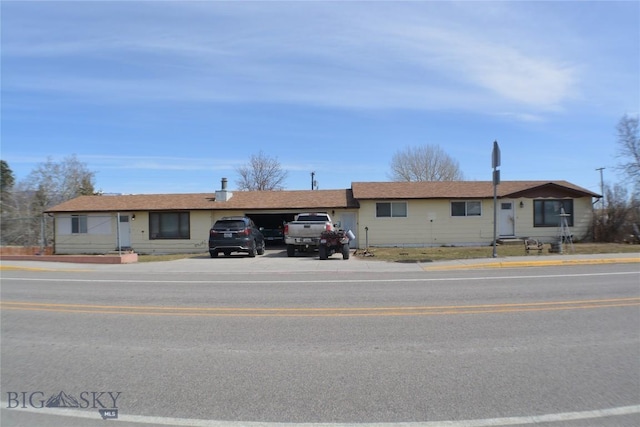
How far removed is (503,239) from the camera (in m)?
26.7

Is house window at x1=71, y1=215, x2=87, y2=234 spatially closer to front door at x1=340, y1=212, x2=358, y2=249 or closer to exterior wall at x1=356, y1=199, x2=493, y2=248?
front door at x1=340, y1=212, x2=358, y2=249

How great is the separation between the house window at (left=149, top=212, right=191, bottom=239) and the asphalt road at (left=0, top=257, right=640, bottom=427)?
17692mm

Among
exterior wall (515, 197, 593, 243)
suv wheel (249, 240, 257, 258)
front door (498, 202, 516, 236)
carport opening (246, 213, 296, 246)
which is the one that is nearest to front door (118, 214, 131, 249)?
carport opening (246, 213, 296, 246)

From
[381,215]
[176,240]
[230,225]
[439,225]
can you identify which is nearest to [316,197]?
[381,215]

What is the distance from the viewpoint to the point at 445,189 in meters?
28.6

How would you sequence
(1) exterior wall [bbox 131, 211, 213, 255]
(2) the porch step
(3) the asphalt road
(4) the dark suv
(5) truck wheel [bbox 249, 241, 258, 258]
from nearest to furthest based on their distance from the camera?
(3) the asphalt road
(4) the dark suv
(5) truck wheel [bbox 249, 241, 258, 258]
(2) the porch step
(1) exterior wall [bbox 131, 211, 213, 255]

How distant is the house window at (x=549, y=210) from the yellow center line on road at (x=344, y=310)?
19.5 metres

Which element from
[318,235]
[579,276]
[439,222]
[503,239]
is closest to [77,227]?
[318,235]

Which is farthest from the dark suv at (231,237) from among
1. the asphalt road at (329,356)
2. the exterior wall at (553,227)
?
the exterior wall at (553,227)

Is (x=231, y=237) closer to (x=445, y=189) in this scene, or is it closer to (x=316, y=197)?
(x=316, y=197)

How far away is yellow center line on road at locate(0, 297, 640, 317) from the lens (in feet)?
27.1

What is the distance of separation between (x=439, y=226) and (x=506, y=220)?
157 inches

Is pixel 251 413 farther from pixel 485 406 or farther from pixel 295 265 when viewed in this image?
pixel 295 265

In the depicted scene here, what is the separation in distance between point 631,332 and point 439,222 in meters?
21.1
